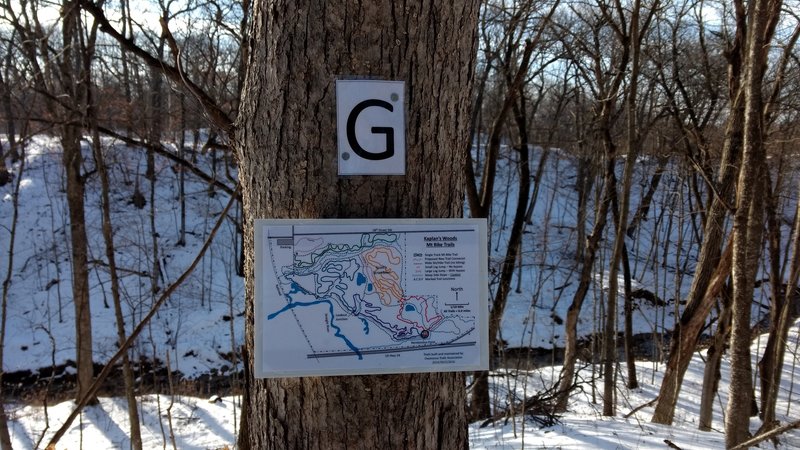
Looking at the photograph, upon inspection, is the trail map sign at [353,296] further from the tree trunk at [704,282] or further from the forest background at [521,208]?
the tree trunk at [704,282]

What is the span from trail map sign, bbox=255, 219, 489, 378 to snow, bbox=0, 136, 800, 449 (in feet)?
11.3

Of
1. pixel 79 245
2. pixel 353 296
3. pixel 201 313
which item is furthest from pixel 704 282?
pixel 201 313

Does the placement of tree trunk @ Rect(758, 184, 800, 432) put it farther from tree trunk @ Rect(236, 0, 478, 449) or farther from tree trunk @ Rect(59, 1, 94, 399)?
tree trunk @ Rect(59, 1, 94, 399)

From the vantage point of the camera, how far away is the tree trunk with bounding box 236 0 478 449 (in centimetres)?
131

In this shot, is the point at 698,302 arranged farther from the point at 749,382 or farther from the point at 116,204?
the point at 116,204

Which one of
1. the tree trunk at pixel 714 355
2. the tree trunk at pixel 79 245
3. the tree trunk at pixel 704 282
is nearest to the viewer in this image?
the tree trunk at pixel 704 282

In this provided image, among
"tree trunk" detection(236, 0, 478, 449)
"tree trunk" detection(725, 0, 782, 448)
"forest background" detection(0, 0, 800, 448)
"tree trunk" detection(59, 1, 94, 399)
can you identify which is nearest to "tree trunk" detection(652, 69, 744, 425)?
"forest background" detection(0, 0, 800, 448)

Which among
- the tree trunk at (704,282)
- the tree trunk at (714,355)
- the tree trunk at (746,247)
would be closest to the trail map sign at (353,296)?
the tree trunk at (746,247)

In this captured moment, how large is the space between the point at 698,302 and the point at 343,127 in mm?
7078

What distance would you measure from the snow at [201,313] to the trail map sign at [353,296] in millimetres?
3442

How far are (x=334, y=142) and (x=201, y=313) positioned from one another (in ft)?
56.0

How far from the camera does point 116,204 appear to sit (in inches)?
835

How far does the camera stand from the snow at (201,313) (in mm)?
8750

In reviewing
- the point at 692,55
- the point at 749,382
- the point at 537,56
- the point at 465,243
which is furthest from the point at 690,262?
the point at 465,243
